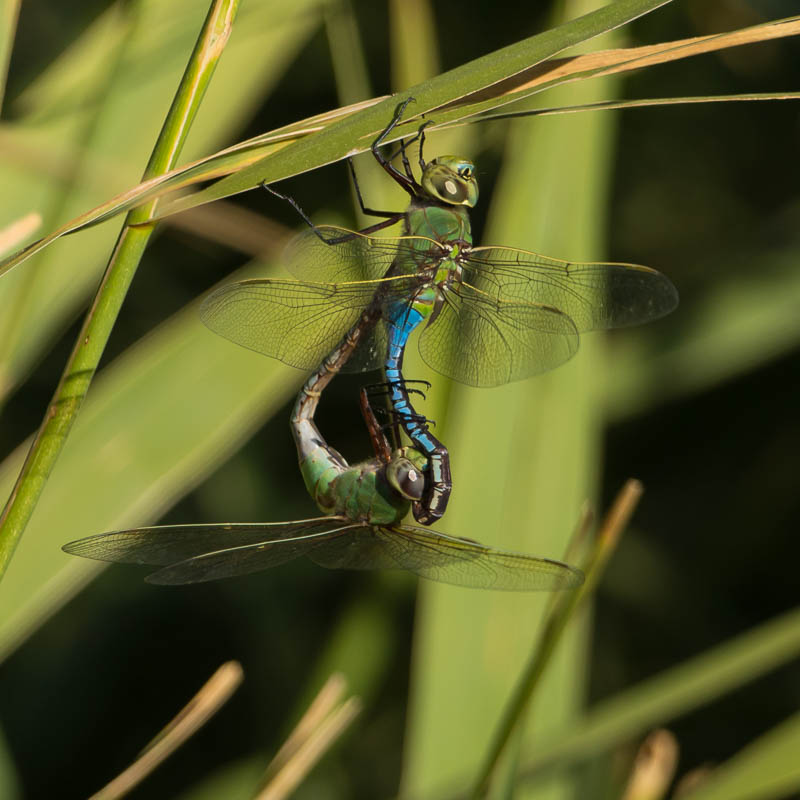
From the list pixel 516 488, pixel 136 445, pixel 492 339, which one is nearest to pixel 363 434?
pixel 516 488

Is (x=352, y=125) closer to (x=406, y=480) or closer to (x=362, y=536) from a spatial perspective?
(x=406, y=480)

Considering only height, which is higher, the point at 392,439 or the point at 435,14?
the point at 435,14

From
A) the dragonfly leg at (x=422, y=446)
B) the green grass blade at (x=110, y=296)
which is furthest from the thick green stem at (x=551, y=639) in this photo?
the green grass blade at (x=110, y=296)

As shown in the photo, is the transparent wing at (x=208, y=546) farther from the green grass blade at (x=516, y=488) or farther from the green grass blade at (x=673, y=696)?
the green grass blade at (x=673, y=696)

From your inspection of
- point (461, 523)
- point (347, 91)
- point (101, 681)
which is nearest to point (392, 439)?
point (461, 523)

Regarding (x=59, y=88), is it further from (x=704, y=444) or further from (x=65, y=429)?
(x=704, y=444)

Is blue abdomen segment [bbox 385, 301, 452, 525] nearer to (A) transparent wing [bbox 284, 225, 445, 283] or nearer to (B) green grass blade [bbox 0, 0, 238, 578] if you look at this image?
(A) transparent wing [bbox 284, 225, 445, 283]

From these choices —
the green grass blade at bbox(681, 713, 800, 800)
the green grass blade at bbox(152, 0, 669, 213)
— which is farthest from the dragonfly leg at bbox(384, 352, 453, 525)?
the green grass blade at bbox(681, 713, 800, 800)
